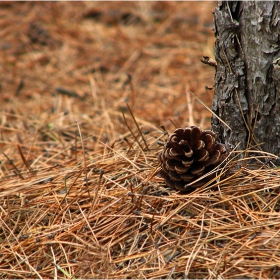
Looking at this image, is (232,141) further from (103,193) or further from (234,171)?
(103,193)

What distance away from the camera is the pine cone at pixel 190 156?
72.0 inches

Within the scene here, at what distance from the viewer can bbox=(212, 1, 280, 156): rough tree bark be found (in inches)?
70.7

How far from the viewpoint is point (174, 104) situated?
339cm

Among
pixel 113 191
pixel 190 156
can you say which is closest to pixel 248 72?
pixel 190 156

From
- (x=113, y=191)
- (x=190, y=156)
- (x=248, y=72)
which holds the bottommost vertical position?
(x=113, y=191)

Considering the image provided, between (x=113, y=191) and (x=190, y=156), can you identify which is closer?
(x=190, y=156)

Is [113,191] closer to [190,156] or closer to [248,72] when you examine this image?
[190,156]

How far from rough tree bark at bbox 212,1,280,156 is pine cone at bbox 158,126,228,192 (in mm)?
167

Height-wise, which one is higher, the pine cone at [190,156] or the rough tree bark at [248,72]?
the rough tree bark at [248,72]

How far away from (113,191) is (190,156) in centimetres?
39

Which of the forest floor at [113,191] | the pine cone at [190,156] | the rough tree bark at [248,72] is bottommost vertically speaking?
the forest floor at [113,191]

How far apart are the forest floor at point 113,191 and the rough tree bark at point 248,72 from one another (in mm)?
121

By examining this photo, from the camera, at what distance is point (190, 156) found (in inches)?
71.4

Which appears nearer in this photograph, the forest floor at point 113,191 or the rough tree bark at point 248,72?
the forest floor at point 113,191
